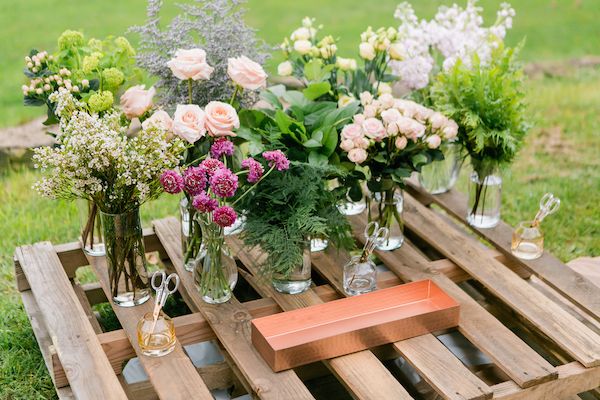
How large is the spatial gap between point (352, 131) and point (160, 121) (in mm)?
526

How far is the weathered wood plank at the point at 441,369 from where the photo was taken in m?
1.93

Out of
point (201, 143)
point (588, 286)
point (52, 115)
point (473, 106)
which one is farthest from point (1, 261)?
point (588, 286)

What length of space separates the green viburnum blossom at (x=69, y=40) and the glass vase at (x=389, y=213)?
969 mm

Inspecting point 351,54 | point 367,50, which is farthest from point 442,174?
point 351,54

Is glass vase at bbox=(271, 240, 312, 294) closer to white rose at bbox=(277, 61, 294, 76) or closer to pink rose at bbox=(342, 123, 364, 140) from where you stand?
pink rose at bbox=(342, 123, 364, 140)

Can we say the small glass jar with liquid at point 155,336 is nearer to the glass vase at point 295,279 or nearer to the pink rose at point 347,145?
the glass vase at point 295,279

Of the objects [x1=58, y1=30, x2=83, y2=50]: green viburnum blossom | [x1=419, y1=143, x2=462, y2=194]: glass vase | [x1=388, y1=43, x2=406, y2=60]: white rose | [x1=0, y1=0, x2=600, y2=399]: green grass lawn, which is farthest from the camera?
[x1=0, y1=0, x2=600, y2=399]: green grass lawn

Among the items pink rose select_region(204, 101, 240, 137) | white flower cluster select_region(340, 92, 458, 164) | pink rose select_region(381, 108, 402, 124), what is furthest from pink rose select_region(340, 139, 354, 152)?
pink rose select_region(204, 101, 240, 137)

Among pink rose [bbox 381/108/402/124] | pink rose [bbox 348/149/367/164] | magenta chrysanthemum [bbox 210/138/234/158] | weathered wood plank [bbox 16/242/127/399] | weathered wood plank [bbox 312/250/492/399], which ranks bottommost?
weathered wood plank [bbox 16/242/127/399]

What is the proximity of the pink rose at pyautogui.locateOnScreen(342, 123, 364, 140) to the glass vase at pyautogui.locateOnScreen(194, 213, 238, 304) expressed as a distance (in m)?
0.45

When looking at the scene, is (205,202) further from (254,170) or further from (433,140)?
(433,140)

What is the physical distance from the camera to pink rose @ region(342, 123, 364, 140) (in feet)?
7.62

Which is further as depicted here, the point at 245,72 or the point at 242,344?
the point at 245,72

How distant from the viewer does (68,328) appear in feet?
7.19
